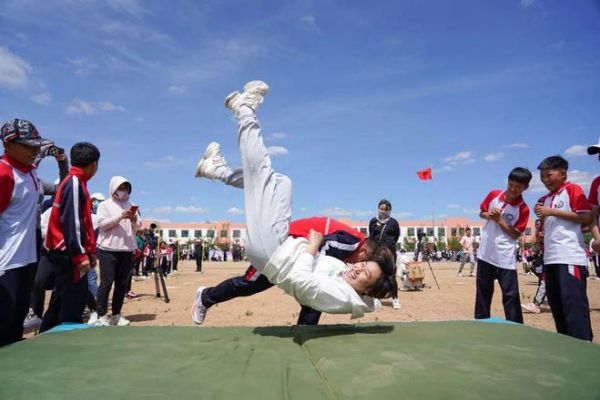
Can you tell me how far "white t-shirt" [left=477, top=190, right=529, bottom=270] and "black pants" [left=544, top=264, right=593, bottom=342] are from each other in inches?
20.8

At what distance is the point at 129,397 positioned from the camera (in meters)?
1.72

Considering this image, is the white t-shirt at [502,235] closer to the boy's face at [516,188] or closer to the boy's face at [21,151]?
the boy's face at [516,188]

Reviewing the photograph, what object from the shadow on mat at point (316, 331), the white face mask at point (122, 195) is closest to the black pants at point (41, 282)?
the white face mask at point (122, 195)

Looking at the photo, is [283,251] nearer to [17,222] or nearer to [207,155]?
[207,155]

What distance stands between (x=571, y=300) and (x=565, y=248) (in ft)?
1.50

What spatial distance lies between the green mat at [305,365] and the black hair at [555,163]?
5.47 ft

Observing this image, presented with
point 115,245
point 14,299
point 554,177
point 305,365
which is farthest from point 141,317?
point 554,177

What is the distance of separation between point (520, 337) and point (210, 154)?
293 cm

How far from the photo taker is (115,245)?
511 cm

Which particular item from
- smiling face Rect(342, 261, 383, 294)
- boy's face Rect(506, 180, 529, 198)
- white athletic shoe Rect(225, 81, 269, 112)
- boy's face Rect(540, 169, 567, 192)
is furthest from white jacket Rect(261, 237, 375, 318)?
boy's face Rect(506, 180, 529, 198)

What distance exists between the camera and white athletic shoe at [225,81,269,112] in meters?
3.28

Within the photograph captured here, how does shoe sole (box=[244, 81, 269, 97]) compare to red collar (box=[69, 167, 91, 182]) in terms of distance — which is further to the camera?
red collar (box=[69, 167, 91, 182])

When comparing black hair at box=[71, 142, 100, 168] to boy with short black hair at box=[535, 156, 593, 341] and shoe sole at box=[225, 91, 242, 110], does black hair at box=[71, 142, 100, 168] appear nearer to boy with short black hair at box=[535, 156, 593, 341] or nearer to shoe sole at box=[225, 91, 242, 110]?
shoe sole at box=[225, 91, 242, 110]

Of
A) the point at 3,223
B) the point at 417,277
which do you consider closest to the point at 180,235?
the point at 417,277
